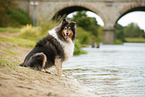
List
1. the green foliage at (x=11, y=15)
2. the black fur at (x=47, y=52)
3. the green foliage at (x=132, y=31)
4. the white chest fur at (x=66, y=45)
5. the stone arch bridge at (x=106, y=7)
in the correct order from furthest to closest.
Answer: the green foliage at (x=132, y=31)
the stone arch bridge at (x=106, y=7)
the green foliage at (x=11, y=15)
the white chest fur at (x=66, y=45)
the black fur at (x=47, y=52)

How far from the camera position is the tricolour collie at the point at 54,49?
531 centimetres

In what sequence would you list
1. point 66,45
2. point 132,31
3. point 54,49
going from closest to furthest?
1. point 54,49
2. point 66,45
3. point 132,31

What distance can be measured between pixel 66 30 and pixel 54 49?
0.51 m

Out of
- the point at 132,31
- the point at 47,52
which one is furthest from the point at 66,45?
the point at 132,31

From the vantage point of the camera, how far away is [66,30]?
212 inches

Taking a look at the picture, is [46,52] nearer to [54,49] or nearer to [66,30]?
[54,49]

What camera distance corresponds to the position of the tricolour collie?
5.31m

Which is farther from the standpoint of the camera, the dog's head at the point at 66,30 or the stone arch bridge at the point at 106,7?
the stone arch bridge at the point at 106,7

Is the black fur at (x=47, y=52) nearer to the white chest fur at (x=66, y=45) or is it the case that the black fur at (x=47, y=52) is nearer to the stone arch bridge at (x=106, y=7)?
the white chest fur at (x=66, y=45)

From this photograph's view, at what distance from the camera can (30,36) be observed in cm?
1778

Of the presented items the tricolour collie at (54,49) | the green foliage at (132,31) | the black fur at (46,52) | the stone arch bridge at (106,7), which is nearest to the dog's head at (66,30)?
the tricolour collie at (54,49)

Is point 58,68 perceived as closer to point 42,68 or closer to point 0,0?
point 42,68

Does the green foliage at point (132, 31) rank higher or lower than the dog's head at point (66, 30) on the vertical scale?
higher

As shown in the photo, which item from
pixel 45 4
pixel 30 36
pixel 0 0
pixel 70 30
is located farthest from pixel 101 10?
pixel 70 30
